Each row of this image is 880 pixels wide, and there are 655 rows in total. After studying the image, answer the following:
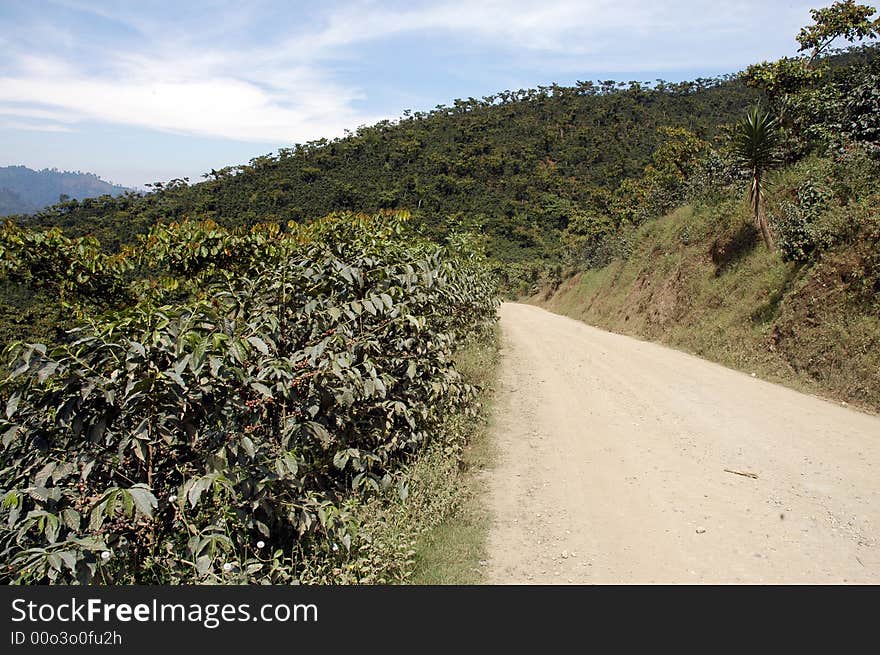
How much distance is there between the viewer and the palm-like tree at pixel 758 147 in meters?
13.2

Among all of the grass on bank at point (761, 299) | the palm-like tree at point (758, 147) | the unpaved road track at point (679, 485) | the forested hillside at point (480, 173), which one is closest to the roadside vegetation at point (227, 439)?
the unpaved road track at point (679, 485)

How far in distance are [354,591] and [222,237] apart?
5.92m

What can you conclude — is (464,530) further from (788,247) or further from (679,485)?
(788,247)

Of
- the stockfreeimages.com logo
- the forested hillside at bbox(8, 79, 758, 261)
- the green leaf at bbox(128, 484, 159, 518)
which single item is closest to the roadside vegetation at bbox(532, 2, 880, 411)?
the stockfreeimages.com logo

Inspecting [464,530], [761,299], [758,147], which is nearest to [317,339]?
[464,530]

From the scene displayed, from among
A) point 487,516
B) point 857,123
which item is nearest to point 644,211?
point 857,123

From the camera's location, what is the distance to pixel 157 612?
109 inches

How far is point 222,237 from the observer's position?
7852 mm

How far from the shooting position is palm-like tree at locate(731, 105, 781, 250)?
1318 centimetres

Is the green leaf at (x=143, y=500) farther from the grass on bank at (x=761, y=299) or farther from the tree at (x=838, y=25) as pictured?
the tree at (x=838, y=25)

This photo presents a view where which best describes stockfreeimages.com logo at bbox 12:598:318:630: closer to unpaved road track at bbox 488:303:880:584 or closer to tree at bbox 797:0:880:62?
unpaved road track at bbox 488:303:880:584

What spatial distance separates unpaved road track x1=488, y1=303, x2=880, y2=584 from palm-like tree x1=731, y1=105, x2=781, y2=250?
622cm

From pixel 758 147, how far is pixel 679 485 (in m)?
10.7

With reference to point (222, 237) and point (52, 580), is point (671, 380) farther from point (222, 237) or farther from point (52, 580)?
point (52, 580)
